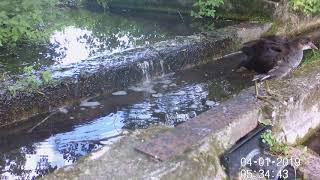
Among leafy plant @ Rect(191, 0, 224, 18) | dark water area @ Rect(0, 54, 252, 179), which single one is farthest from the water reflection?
dark water area @ Rect(0, 54, 252, 179)

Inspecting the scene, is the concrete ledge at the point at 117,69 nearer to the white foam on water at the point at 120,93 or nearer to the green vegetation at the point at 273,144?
the white foam on water at the point at 120,93

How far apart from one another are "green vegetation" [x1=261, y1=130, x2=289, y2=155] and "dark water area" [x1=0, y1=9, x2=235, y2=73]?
4054 millimetres

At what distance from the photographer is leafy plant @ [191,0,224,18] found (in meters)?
10.1

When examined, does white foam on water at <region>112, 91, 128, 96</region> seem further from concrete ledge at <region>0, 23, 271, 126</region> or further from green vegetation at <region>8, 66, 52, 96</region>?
green vegetation at <region>8, 66, 52, 96</region>

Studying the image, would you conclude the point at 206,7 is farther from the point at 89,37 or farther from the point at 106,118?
the point at 106,118

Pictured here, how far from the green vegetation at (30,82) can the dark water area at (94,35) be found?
1296 mm

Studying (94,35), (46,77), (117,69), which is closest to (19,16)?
(46,77)

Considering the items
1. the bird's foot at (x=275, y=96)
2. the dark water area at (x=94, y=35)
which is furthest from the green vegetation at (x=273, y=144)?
the dark water area at (x=94, y=35)

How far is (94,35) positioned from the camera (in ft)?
31.4

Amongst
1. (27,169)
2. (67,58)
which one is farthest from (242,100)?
(67,58)

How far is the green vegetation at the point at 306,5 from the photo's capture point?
925cm

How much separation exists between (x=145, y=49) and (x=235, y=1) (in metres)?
3.70

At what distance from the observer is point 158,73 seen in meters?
7.17

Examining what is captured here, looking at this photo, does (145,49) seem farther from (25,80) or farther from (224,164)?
(224,164)
